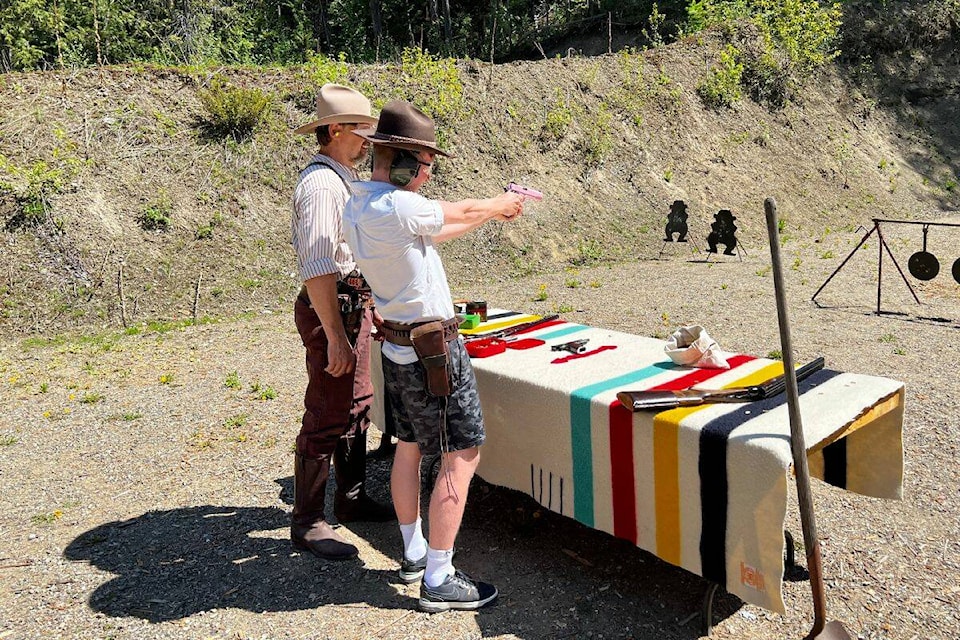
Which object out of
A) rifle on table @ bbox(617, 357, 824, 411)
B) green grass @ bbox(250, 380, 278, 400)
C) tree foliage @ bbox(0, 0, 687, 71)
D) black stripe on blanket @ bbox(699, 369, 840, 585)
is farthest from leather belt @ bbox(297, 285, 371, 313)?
tree foliage @ bbox(0, 0, 687, 71)

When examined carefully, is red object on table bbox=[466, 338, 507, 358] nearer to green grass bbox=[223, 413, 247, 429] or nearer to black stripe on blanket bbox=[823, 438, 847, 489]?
black stripe on blanket bbox=[823, 438, 847, 489]

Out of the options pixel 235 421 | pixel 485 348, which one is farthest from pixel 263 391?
pixel 485 348

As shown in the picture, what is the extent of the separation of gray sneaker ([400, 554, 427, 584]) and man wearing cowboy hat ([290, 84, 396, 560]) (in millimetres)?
331

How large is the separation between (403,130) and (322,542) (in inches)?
75.7

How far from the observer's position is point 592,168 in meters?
14.4

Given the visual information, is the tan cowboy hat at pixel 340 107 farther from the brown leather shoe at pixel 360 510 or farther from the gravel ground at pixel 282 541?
the gravel ground at pixel 282 541

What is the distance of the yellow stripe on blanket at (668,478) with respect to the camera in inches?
101

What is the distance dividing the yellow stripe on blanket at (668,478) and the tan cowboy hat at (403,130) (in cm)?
125

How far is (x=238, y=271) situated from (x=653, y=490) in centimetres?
884

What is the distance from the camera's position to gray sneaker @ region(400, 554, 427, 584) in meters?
3.10

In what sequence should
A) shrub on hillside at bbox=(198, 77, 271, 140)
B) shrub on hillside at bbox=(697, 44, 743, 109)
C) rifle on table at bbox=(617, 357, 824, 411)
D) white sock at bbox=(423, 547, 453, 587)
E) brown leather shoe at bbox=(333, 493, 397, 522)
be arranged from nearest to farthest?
rifle on table at bbox=(617, 357, 824, 411) → white sock at bbox=(423, 547, 453, 587) → brown leather shoe at bbox=(333, 493, 397, 522) → shrub on hillside at bbox=(198, 77, 271, 140) → shrub on hillside at bbox=(697, 44, 743, 109)

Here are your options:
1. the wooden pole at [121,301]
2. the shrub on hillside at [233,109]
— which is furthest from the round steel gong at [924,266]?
the wooden pole at [121,301]

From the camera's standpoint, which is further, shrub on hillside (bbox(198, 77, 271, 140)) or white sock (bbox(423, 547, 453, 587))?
shrub on hillside (bbox(198, 77, 271, 140))

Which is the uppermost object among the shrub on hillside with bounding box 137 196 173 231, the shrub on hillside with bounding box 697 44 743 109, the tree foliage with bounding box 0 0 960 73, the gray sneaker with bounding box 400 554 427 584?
the tree foliage with bounding box 0 0 960 73
